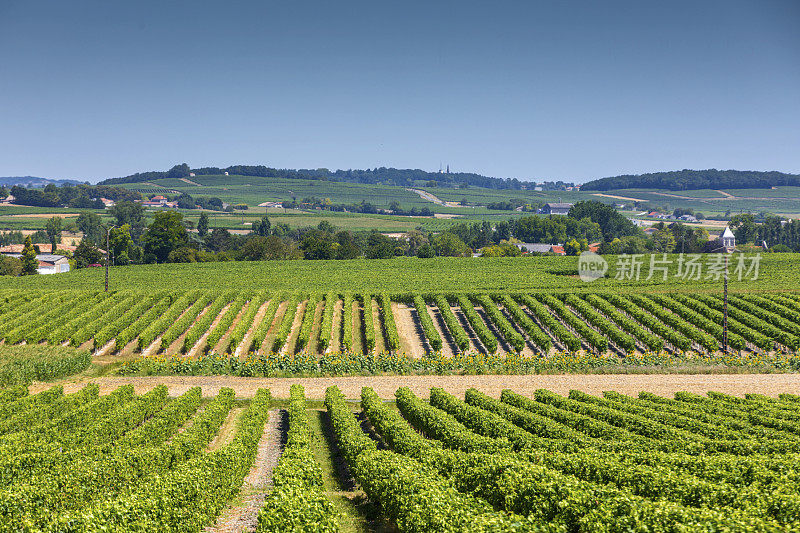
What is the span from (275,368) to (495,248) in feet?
293

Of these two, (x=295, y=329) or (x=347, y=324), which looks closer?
(x=347, y=324)

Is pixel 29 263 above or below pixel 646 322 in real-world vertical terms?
below

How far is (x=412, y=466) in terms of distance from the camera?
56.9 feet

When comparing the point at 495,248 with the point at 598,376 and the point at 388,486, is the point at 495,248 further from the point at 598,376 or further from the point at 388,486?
the point at 388,486

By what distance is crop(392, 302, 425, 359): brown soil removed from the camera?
46500mm

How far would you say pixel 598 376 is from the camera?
39.3 meters

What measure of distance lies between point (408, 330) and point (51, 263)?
86685 millimetres

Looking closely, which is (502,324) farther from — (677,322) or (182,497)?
(182,497)

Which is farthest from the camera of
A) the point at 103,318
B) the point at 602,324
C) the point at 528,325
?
the point at 103,318

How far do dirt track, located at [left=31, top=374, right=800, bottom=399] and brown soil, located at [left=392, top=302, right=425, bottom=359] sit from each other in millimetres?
7342

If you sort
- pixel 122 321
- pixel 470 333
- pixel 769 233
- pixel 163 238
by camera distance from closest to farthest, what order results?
pixel 122 321
pixel 470 333
pixel 163 238
pixel 769 233

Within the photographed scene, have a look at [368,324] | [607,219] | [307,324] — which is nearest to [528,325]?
[368,324]

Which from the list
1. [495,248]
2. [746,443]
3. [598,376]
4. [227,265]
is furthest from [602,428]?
[495,248]

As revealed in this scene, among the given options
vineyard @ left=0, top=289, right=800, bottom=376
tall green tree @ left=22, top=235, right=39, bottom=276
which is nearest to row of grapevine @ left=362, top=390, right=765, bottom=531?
vineyard @ left=0, top=289, right=800, bottom=376
